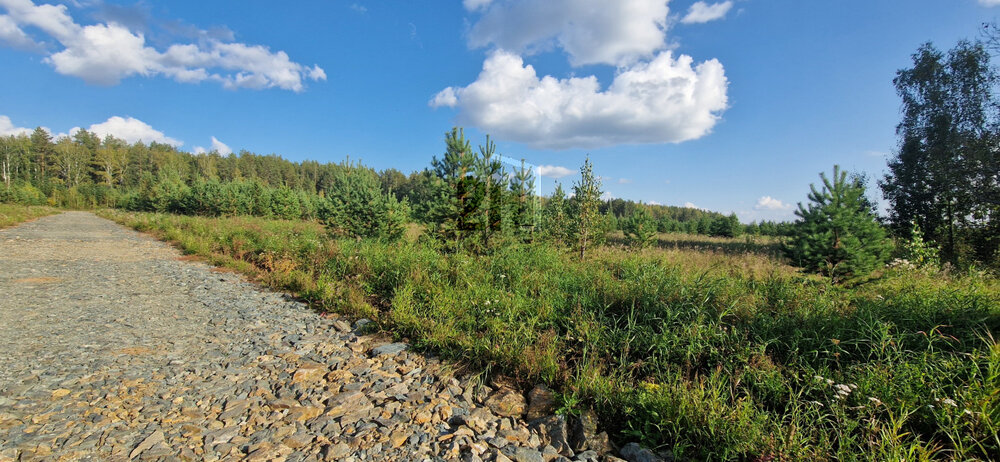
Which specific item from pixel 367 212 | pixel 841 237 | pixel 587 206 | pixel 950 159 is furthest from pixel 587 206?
pixel 950 159

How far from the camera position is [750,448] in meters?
2.41

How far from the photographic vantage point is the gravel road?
2.59 m

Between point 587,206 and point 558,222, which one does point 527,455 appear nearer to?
point 587,206

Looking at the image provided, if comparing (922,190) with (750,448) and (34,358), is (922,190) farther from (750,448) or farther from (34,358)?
(34,358)

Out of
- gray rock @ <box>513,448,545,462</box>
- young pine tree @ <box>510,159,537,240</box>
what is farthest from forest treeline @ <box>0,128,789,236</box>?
gray rock @ <box>513,448,545,462</box>

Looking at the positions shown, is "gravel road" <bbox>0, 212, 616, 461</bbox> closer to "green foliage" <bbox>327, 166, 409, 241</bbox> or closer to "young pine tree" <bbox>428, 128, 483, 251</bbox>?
"young pine tree" <bbox>428, 128, 483, 251</bbox>

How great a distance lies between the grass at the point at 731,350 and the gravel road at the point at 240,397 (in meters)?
0.43

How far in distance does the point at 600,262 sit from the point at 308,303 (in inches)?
217

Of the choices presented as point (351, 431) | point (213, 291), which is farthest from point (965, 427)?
point (213, 291)

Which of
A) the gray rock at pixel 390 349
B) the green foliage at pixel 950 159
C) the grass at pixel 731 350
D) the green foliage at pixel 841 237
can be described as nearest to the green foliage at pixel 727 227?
the green foliage at pixel 950 159

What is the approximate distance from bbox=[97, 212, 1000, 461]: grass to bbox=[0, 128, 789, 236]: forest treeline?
4904 millimetres

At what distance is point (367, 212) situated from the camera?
55.4 feet

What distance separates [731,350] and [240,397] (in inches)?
174

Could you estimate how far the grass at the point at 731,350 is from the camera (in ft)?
8.05
